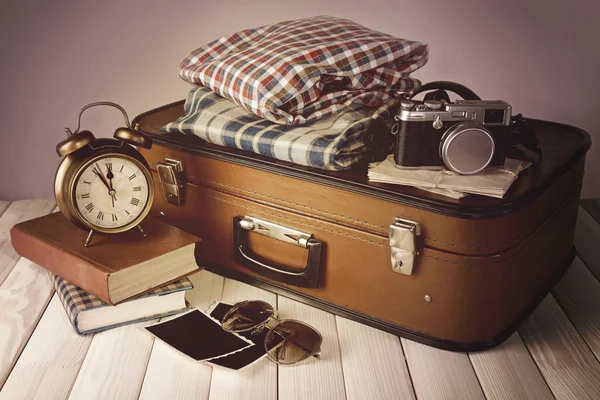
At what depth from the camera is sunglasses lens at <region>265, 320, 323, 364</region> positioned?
143 centimetres

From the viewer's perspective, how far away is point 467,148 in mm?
1410

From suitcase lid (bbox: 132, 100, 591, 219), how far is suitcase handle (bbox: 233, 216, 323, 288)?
A: 14 cm

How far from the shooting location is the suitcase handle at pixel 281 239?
1.57m

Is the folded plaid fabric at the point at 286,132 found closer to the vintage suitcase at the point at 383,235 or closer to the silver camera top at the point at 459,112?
the vintage suitcase at the point at 383,235

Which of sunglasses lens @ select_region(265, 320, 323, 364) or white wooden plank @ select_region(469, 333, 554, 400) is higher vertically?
sunglasses lens @ select_region(265, 320, 323, 364)

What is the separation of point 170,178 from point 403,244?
658 millimetres

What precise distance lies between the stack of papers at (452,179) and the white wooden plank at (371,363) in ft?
1.17

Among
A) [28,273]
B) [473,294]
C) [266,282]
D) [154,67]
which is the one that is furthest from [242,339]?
[154,67]

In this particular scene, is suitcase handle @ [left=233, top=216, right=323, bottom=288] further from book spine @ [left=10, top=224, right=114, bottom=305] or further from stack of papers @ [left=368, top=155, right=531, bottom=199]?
book spine @ [left=10, top=224, right=114, bottom=305]

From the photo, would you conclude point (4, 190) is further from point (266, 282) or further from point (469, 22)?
point (469, 22)

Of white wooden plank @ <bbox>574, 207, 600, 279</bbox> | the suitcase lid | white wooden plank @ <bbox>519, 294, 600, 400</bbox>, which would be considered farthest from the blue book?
white wooden plank @ <bbox>574, 207, 600, 279</bbox>

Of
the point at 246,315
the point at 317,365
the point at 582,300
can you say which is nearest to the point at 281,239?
the point at 246,315

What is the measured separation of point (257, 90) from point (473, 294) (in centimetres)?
67

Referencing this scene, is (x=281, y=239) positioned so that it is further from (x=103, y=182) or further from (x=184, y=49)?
(x=184, y=49)
